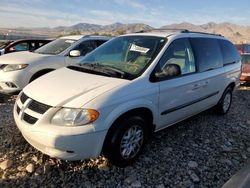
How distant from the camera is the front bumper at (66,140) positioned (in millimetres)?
3137

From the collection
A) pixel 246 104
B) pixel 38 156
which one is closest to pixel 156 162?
pixel 38 156

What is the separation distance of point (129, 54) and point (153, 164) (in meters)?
1.65

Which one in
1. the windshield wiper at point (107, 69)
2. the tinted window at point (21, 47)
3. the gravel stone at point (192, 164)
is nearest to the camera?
the windshield wiper at point (107, 69)

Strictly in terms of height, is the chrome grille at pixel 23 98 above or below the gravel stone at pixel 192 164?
above

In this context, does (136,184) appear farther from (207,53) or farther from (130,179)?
(207,53)

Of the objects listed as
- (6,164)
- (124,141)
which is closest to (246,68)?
(124,141)

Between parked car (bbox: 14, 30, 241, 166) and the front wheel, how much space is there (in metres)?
0.82

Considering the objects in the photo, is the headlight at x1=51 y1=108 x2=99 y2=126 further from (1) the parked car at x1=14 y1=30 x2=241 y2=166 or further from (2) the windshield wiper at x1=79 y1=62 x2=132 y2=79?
(2) the windshield wiper at x1=79 y1=62 x2=132 y2=79

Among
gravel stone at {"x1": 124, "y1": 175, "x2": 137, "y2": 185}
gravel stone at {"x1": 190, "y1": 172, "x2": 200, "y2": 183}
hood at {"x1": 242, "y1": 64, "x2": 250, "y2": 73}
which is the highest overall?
hood at {"x1": 242, "y1": 64, "x2": 250, "y2": 73}

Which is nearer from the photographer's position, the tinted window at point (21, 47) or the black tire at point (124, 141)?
the black tire at point (124, 141)

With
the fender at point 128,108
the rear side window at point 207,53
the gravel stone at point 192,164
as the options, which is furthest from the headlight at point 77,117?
the rear side window at point 207,53

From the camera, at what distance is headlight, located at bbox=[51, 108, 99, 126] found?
3170mm

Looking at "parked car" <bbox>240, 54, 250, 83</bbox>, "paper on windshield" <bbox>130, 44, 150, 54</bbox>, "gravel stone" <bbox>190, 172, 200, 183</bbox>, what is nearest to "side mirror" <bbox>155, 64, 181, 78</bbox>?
"paper on windshield" <bbox>130, 44, 150, 54</bbox>

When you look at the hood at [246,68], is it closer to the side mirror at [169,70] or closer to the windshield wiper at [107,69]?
the side mirror at [169,70]
